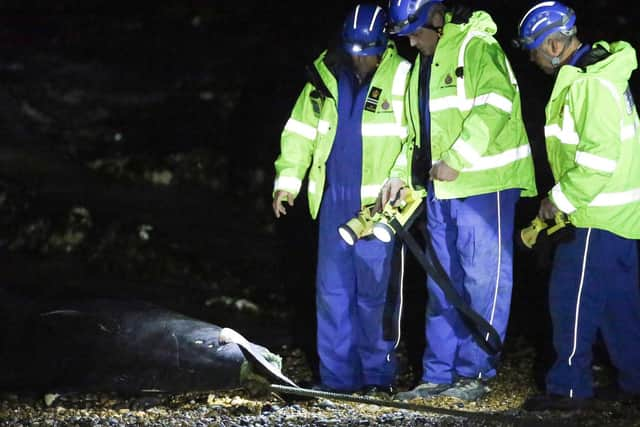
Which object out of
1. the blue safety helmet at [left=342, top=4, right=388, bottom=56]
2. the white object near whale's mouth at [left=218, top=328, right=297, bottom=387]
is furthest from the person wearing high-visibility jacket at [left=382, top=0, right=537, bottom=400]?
the white object near whale's mouth at [left=218, top=328, right=297, bottom=387]

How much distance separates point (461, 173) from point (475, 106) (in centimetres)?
37

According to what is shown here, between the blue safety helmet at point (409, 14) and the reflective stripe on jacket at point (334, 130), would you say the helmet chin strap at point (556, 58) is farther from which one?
the reflective stripe on jacket at point (334, 130)

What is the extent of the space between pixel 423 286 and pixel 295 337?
1.26 meters

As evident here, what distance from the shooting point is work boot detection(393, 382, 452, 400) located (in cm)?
606

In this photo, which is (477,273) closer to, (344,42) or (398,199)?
(398,199)

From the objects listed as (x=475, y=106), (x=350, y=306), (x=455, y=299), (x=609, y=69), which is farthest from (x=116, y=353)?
(x=609, y=69)

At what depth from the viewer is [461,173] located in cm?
596

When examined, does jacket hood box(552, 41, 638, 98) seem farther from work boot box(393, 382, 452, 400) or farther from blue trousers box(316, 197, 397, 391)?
work boot box(393, 382, 452, 400)

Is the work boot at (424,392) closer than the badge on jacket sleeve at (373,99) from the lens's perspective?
Yes

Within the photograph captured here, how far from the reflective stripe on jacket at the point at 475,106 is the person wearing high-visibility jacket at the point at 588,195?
0.23 m

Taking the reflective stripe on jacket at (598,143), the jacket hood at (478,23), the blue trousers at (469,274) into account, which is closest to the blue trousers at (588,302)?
the reflective stripe on jacket at (598,143)

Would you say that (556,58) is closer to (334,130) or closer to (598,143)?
(598,143)

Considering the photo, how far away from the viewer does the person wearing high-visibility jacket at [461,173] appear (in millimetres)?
5926

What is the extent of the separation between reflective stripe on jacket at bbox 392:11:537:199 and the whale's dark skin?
1450 millimetres
